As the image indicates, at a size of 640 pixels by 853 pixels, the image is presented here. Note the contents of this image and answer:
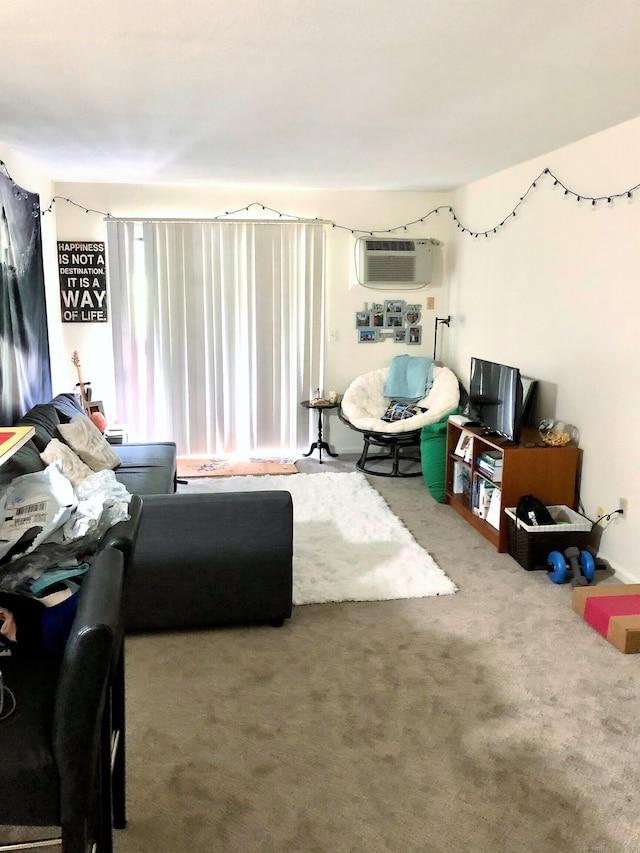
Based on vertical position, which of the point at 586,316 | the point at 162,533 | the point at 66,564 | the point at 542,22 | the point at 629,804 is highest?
the point at 542,22

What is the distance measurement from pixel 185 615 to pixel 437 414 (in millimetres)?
2923

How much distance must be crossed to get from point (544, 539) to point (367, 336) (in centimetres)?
296

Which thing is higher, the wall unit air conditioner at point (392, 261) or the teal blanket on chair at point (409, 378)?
the wall unit air conditioner at point (392, 261)

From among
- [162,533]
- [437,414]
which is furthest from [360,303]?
[162,533]

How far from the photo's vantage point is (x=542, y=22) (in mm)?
2127

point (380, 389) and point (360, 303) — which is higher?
point (360, 303)

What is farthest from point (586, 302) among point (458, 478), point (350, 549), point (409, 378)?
point (409, 378)

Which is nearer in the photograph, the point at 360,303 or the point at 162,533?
the point at 162,533

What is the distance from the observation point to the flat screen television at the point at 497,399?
3.96 meters

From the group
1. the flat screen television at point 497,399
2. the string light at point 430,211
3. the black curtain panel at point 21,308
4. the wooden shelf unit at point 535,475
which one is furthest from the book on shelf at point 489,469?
the black curtain panel at point 21,308

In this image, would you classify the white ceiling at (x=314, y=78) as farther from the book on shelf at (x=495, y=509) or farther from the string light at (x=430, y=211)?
the book on shelf at (x=495, y=509)

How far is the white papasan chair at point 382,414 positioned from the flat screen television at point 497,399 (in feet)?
2.01

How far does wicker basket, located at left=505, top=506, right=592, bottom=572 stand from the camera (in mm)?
3604

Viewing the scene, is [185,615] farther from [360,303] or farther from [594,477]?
[360,303]
